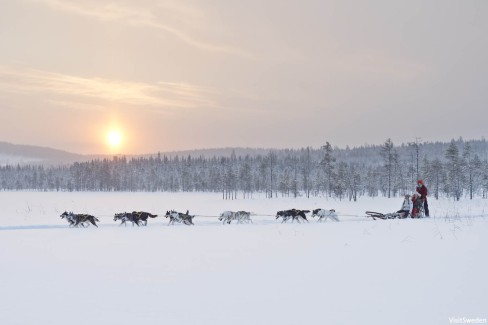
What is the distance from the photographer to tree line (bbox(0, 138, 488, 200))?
9056cm

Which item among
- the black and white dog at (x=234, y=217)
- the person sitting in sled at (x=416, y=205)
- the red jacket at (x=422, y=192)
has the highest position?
the red jacket at (x=422, y=192)

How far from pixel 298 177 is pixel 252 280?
150m

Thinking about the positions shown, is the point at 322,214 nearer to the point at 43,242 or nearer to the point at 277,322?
the point at 43,242

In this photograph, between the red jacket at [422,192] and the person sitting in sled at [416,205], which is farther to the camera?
the red jacket at [422,192]

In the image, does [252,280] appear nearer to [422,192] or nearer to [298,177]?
[422,192]

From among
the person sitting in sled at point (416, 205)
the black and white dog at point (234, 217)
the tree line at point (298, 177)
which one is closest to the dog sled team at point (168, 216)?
the black and white dog at point (234, 217)

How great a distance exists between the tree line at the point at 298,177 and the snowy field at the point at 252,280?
68.7 metres

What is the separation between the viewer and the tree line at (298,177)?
9056cm

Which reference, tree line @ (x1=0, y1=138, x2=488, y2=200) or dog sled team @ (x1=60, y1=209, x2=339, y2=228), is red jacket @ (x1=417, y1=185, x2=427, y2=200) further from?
tree line @ (x1=0, y1=138, x2=488, y2=200)

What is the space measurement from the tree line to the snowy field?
68692 mm

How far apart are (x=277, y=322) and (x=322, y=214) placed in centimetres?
1880

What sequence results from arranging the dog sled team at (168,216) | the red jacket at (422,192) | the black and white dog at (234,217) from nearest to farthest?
the dog sled team at (168,216) < the black and white dog at (234,217) < the red jacket at (422,192)

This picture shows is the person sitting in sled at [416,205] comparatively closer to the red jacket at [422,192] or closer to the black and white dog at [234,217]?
the red jacket at [422,192]

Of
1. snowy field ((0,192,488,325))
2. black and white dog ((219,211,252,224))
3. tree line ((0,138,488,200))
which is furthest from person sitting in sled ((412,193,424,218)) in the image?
tree line ((0,138,488,200))
